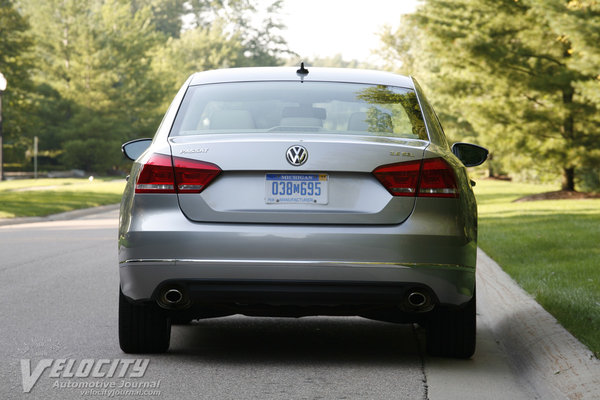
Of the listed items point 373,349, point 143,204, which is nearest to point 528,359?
point 373,349

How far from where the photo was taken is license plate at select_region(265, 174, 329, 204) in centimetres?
525

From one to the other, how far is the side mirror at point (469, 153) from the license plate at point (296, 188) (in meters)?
1.85

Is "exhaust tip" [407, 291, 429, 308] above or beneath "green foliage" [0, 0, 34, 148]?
beneath

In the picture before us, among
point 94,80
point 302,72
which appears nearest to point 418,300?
point 302,72

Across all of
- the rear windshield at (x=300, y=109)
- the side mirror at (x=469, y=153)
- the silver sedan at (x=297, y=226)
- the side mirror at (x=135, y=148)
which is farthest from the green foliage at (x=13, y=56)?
the silver sedan at (x=297, y=226)

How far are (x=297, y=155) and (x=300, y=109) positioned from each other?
83cm

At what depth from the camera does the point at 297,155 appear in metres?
5.29

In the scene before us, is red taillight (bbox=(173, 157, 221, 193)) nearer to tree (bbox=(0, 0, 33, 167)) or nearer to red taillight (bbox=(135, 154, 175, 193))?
red taillight (bbox=(135, 154, 175, 193))

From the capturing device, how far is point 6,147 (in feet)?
173

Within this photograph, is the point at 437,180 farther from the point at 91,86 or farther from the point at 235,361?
the point at 91,86

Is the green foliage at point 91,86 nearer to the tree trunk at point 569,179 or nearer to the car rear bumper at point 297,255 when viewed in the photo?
the tree trunk at point 569,179

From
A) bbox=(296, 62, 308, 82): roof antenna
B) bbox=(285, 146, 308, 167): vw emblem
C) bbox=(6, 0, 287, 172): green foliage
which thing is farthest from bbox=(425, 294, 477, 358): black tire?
bbox=(6, 0, 287, 172): green foliage

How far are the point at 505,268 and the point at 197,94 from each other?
5.39m

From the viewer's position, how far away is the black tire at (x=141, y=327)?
5820 mm
